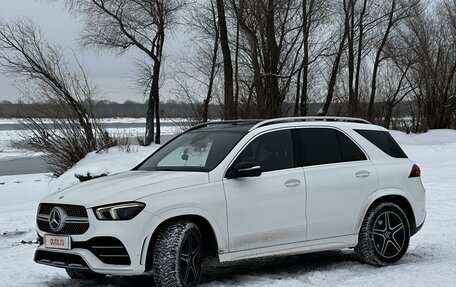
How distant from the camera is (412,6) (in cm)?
3266

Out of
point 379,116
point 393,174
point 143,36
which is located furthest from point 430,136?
point 393,174

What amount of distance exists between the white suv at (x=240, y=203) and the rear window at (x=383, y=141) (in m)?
0.02

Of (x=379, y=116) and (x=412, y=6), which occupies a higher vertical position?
(x=412, y=6)

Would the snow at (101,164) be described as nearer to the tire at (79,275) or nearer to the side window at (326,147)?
the tire at (79,275)

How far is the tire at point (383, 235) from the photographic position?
20.5 feet

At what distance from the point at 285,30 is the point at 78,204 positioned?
2281 centimetres

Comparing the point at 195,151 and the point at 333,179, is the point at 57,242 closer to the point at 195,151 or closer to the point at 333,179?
the point at 195,151

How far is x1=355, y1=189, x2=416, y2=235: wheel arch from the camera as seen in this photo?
6.26m

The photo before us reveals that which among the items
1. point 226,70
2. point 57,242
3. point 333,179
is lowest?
point 57,242

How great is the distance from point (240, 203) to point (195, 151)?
898 mm

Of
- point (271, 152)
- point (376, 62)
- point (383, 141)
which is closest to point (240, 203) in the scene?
point (271, 152)

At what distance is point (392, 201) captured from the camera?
6613 millimetres

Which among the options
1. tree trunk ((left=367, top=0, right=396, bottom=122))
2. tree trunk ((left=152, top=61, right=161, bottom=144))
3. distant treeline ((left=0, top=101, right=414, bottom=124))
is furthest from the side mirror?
tree trunk ((left=367, top=0, right=396, bottom=122))

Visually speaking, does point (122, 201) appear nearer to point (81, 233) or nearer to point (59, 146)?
point (81, 233)
